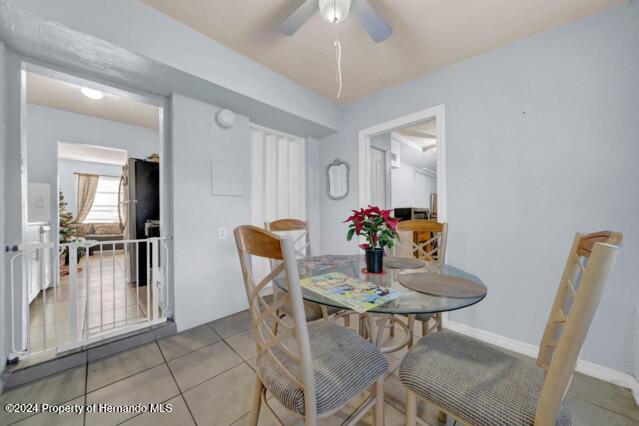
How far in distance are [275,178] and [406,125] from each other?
1.78 m

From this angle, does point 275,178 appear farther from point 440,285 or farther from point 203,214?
point 440,285

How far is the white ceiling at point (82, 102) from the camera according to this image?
2.80 meters

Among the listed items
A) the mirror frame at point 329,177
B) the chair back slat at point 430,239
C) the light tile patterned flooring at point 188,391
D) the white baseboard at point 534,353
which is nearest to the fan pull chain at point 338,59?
the mirror frame at point 329,177

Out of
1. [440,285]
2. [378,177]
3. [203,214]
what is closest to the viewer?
[440,285]

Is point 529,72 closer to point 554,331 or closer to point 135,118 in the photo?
point 554,331

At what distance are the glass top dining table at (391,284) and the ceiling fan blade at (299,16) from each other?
1.65m

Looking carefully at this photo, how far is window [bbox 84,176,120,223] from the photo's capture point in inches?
268

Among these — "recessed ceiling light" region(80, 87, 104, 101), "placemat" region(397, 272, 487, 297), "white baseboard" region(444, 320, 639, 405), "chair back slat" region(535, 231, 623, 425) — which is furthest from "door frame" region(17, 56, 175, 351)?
"white baseboard" region(444, 320, 639, 405)

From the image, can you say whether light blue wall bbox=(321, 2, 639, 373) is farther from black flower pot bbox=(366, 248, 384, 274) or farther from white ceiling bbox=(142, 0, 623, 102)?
black flower pot bbox=(366, 248, 384, 274)

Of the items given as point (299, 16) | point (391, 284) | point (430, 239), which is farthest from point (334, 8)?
point (430, 239)

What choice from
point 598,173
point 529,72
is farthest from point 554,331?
point 529,72

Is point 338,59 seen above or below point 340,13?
above

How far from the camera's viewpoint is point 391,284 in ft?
3.90

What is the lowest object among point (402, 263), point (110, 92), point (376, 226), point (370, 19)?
point (402, 263)
